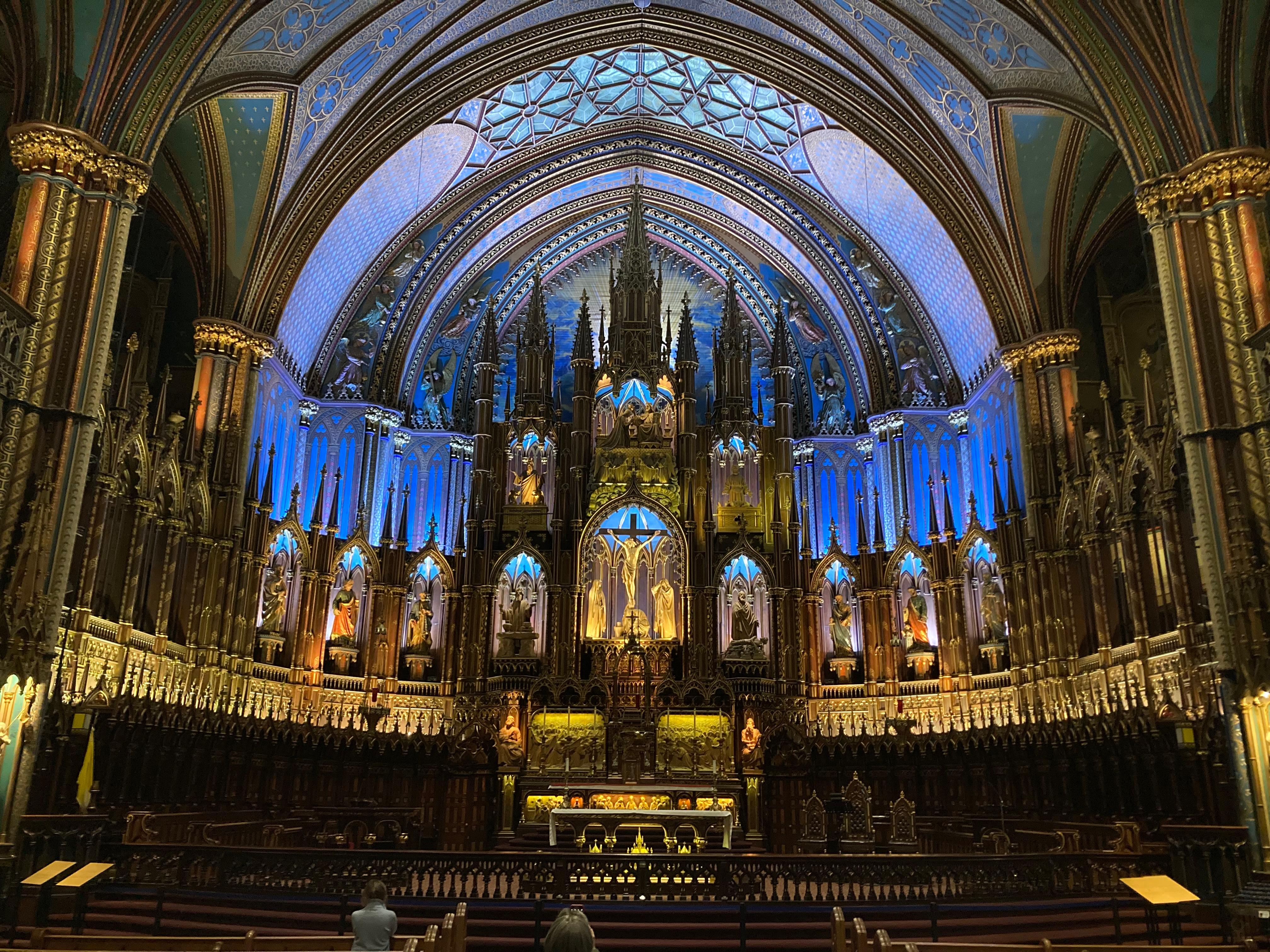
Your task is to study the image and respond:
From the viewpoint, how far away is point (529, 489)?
28.1 m

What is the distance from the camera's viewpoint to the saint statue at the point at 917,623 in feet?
86.0

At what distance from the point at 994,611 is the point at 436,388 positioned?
16.8 metres

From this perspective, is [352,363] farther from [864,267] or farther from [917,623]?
[917,623]

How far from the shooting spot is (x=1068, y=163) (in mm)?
23688

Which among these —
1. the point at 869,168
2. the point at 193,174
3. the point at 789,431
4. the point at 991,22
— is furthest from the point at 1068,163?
the point at 193,174

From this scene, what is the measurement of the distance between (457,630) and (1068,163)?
18.6m

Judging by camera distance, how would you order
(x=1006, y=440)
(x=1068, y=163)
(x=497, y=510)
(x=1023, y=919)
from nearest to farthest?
(x=1023, y=919)
(x=1068, y=163)
(x=1006, y=440)
(x=497, y=510)

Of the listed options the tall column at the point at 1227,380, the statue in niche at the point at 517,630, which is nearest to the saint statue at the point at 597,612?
the statue in niche at the point at 517,630

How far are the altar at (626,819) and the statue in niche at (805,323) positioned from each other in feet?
51.7

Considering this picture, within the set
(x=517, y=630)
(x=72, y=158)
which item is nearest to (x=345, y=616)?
(x=517, y=630)

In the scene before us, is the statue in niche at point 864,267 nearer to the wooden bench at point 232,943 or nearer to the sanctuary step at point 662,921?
the sanctuary step at point 662,921

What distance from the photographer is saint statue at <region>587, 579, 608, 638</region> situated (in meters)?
27.2

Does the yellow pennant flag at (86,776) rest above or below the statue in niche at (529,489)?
below

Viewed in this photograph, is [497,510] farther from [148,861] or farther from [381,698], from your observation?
[148,861]
